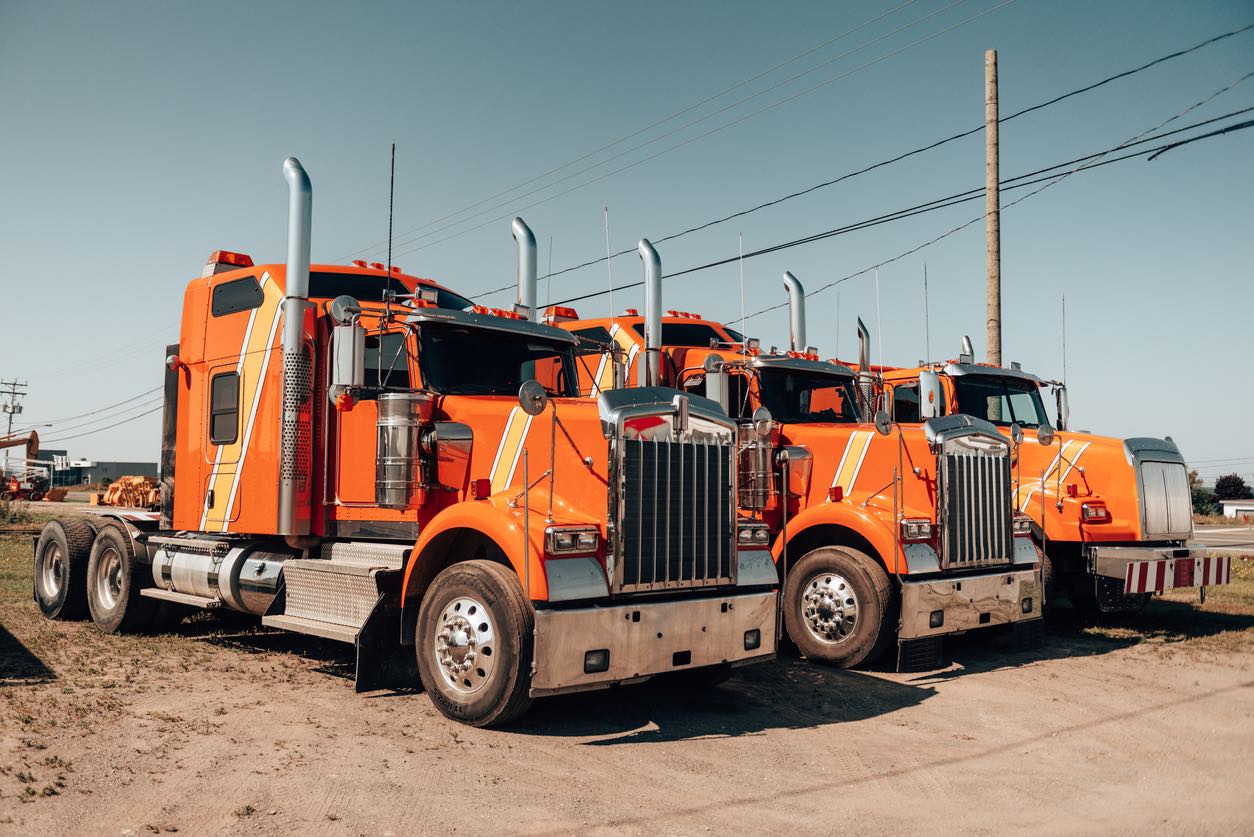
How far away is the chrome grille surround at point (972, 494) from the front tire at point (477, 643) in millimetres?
4244

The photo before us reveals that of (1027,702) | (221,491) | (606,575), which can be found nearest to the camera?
(606,575)

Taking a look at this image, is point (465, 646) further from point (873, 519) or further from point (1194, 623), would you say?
point (1194, 623)

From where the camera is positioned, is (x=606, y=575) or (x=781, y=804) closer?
(x=781, y=804)

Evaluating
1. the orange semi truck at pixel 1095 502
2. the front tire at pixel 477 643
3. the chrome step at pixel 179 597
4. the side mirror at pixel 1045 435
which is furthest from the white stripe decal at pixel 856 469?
the chrome step at pixel 179 597

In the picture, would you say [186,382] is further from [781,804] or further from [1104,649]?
[1104,649]

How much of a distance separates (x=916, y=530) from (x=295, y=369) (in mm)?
5322

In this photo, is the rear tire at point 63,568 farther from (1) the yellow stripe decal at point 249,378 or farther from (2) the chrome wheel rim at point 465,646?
(2) the chrome wheel rim at point 465,646

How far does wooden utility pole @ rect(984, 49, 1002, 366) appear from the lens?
15320 millimetres

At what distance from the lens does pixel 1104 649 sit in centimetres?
1013

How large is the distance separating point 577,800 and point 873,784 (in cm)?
161

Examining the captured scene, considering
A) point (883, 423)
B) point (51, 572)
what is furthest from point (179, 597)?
point (883, 423)

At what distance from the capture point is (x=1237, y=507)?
59719mm

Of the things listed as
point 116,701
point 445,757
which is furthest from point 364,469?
point 445,757

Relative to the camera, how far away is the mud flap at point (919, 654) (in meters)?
8.55
